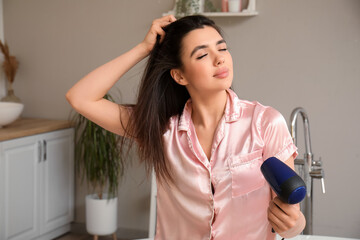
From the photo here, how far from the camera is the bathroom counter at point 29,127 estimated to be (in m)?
3.16

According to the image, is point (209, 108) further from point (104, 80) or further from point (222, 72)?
point (104, 80)

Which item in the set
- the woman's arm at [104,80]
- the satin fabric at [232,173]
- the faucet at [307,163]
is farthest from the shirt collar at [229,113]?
the faucet at [307,163]

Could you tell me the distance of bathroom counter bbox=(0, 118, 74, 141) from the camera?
10.4 ft

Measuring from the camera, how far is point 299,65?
10.2ft

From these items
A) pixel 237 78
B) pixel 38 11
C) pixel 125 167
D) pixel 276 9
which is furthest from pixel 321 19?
pixel 38 11

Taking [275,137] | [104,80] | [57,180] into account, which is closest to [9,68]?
[57,180]

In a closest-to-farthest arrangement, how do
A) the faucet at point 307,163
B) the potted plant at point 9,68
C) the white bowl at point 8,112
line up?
the faucet at point 307,163, the white bowl at point 8,112, the potted plant at point 9,68

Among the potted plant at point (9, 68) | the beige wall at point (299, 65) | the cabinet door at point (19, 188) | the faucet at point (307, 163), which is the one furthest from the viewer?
the potted plant at point (9, 68)

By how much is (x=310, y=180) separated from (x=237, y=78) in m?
1.35

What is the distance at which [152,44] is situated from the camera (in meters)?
1.54

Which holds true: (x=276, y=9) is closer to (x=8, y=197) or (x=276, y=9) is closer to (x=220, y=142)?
(x=220, y=142)

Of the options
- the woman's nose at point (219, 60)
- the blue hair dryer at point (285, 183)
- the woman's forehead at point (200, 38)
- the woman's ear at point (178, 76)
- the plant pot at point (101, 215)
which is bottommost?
the plant pot at point (101, 215)

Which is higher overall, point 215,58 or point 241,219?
point 215,58

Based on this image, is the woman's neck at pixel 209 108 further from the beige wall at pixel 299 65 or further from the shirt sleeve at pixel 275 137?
Answer: the beige wall at pixel 299 65
